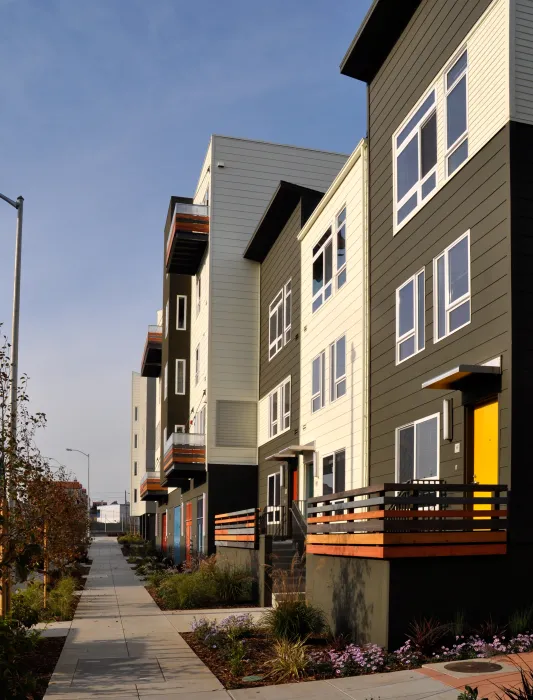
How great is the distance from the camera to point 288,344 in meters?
26.2

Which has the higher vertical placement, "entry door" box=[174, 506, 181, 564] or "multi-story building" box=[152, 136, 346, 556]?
"multi-story building" box=[152, 136, 346, 556]

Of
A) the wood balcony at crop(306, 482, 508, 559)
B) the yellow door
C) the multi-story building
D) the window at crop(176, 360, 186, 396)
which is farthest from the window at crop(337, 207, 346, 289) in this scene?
the window at crop(176, 360, 186, 396)

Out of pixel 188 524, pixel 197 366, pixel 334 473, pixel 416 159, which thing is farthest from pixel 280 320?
pixel 416 159

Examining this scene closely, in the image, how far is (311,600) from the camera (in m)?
14.4

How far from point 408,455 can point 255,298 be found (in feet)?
51.4

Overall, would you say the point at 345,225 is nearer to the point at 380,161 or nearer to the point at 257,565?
the point at 380,161

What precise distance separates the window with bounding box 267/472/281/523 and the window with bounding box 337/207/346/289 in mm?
8064

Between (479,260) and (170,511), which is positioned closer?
(479,260)

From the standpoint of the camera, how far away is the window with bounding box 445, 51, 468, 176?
46.4 ft

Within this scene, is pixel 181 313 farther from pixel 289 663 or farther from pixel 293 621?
pixel 289 663

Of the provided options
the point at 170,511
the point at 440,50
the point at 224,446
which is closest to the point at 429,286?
the point at 440,50

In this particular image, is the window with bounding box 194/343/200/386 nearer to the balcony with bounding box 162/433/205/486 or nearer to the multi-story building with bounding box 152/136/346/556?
the multi-story building with bounding box 152/136/346/556

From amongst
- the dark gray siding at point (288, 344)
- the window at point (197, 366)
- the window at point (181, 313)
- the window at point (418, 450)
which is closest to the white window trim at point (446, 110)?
the window at point (418, 450)

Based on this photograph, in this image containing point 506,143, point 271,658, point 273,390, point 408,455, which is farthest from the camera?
point 273,390
